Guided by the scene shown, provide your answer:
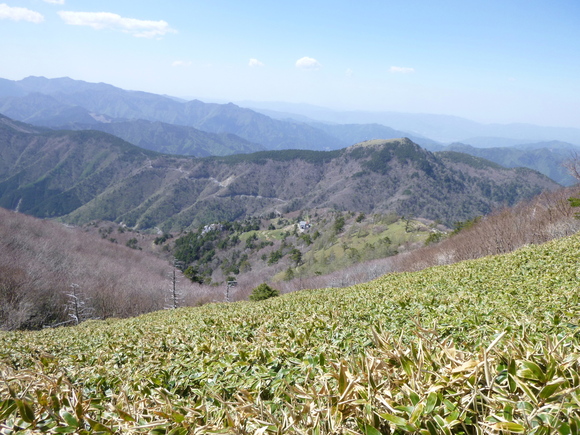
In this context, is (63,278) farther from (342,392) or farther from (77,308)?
(342,392)

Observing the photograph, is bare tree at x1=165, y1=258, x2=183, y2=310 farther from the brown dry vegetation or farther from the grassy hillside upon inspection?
the grassy hillside

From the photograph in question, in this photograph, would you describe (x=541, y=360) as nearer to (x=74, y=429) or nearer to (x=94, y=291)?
(x=74, y=429)

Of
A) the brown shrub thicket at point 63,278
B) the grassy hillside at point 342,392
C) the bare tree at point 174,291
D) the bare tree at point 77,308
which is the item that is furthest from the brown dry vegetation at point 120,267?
the grassy hillside at point 342,392

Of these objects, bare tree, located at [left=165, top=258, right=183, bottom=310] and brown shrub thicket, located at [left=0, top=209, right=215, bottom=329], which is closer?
bare tree, located at [left=165, top=258, right=183, bottom=310]

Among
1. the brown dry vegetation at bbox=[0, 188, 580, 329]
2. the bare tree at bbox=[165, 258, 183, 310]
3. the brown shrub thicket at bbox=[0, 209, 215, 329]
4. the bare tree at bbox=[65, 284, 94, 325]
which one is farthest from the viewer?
the brown shrub thicket at bbox=[0, 209, 215, 329]

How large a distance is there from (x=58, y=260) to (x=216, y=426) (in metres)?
85.1

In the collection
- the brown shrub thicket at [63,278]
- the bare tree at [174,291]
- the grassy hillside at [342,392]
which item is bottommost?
the brown shrub thicket at [63,278]

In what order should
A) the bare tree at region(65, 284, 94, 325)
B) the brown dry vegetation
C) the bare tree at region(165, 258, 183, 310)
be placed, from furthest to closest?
the bare tree at region(165, 258, 183, 310), the brown dry vegetation, the bare tree at region(65, 284, 94, 325)

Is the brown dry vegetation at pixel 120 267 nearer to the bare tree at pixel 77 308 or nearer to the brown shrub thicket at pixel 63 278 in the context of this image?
the brown shrub thicket at pixel 63 278

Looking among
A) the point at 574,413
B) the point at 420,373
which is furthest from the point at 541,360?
the point at 420,373

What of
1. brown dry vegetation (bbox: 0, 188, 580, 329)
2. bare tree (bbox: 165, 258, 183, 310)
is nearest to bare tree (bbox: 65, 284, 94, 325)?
brown dry vegetation (bbox: 0, 188, 580, 329)

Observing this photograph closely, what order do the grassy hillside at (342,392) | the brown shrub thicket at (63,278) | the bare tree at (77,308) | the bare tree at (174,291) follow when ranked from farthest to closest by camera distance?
the brown shrub thicket at (63,278)
the bare tree at (174,291)
the bare tree at (77,308)
the grassy hillside at (342,392)

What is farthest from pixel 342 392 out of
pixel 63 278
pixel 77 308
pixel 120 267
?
pixel 120 267

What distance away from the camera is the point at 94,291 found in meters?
52.8
